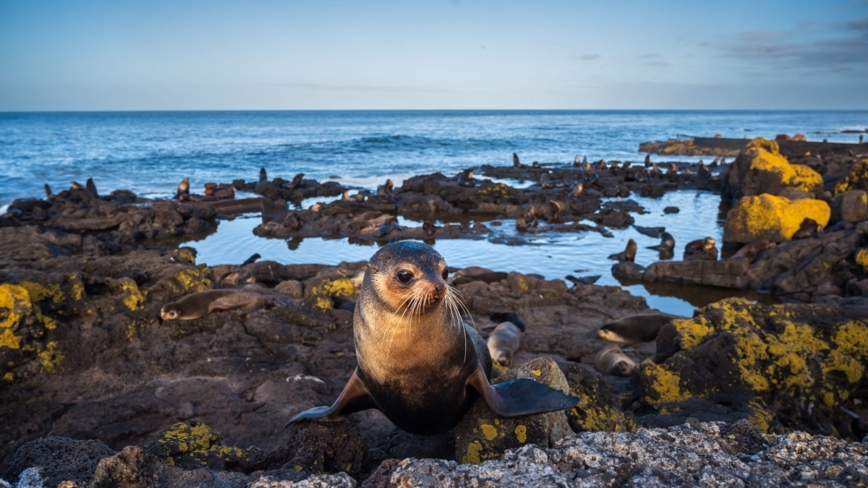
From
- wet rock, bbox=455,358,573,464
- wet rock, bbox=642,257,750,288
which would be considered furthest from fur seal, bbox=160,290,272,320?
wet rock, bbox=642,257,750,288

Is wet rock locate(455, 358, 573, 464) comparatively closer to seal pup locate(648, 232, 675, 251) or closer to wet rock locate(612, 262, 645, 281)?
wet rock locate(612, 262, 645, 281)

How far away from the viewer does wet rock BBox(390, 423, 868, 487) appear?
6.63 ft

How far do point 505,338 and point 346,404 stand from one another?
4.10 m

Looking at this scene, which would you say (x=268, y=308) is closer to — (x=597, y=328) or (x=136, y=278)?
(x=136, y=278)

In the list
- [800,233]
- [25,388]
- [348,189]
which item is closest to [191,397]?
[25,388]

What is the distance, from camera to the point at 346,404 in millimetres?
3658

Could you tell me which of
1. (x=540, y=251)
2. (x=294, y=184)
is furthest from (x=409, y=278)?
(x=294, y=184)

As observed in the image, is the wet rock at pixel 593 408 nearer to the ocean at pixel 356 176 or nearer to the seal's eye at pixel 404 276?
the seal's eye at pixel 404 276

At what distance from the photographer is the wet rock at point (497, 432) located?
3.38 metres

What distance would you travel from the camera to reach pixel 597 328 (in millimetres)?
8570

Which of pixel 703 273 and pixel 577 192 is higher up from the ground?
pixel 577 192

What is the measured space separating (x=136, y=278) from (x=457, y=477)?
308 inches

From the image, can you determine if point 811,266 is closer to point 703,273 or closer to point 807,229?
point 703,273

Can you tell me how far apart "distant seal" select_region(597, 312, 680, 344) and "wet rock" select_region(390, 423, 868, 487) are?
19.0ft
